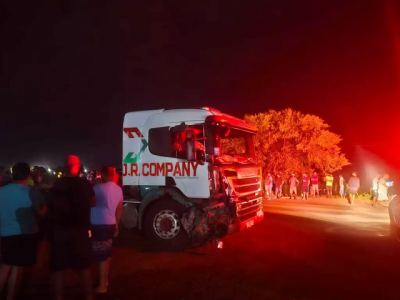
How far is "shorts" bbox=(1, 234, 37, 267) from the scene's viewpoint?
14.7 feet

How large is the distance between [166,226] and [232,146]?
9.66ft

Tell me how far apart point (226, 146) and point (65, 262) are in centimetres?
581

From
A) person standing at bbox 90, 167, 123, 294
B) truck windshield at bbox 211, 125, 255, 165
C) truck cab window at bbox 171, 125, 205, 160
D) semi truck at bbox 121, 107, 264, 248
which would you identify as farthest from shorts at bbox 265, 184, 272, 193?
person standing at bbox 90, 167, 123, 294

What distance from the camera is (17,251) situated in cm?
450

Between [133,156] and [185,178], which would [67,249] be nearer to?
[185,178]

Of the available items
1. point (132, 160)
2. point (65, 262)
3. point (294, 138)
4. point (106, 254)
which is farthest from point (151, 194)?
point (294, 138)

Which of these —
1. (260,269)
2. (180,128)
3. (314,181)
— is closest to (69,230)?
(260,269)

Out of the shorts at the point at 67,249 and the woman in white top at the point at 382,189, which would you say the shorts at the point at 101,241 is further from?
the woman in white top at the point at 382,189

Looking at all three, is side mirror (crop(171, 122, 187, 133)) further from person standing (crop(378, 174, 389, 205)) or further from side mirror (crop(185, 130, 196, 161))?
person standing (crop(378, 174, 389, 205))

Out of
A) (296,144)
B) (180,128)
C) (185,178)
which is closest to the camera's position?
(180,128)

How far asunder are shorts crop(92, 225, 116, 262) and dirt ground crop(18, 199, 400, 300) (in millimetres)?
572

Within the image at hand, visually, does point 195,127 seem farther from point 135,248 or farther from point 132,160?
point 135,248

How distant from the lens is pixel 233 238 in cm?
921

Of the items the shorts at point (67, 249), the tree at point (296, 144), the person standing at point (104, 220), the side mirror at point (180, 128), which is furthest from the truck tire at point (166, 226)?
A: the tree at point (296, 144)
